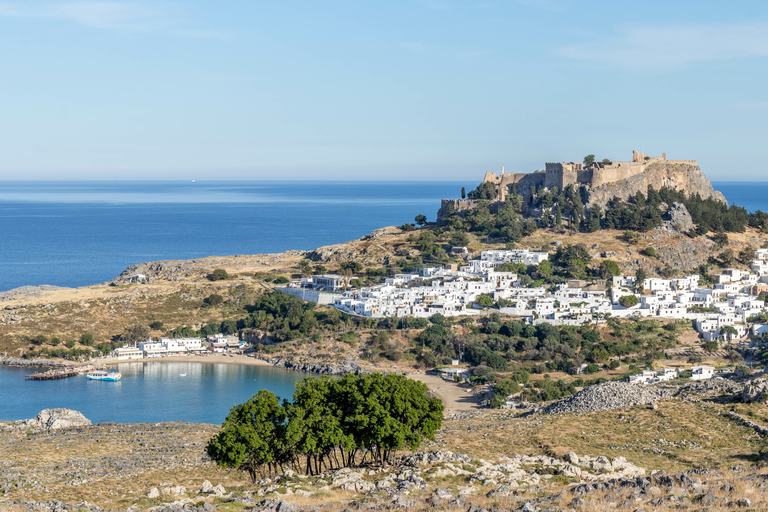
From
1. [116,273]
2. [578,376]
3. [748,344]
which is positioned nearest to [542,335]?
[578,376]

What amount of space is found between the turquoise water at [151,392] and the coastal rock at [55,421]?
17.4ft

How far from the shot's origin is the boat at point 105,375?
2234 inches

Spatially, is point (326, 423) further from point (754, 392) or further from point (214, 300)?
point (214, 300)

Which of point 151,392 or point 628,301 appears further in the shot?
point 628,301

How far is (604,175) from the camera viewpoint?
85.4 m

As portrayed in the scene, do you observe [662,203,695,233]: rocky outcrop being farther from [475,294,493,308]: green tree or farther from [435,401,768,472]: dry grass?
[435,401,768,472]: dry grass

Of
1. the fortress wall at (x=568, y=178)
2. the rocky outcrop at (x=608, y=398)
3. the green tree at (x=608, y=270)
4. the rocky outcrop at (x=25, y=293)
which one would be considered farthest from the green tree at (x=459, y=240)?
the rocky outcrop at (x=608, y=398)

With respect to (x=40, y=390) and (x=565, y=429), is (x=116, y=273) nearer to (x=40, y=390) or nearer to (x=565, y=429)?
(x=40, y=390)

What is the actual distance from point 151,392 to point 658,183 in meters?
58.7

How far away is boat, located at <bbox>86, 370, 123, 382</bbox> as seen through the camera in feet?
186

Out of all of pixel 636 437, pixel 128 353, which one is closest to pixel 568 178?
pixel 128 353

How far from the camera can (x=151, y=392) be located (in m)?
53.4

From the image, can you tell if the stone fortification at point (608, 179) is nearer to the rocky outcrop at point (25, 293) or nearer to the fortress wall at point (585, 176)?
the fortress wall at point (585, 176)

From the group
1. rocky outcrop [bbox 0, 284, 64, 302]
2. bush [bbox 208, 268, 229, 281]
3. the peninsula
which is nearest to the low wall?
the peninsula
